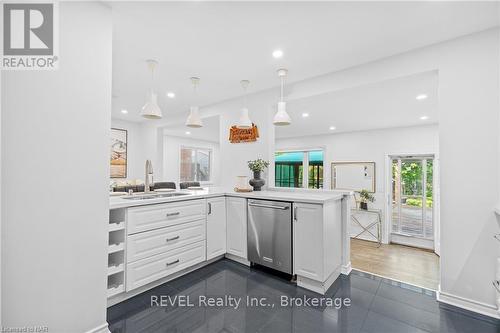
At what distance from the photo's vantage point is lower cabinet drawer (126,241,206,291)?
1.94 metres

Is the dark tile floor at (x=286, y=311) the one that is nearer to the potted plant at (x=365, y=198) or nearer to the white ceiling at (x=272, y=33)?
the white ceiling at (x=272, y=33)

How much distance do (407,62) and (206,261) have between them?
316 cm

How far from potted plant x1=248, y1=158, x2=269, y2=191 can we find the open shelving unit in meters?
1.72

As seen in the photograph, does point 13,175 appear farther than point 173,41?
No

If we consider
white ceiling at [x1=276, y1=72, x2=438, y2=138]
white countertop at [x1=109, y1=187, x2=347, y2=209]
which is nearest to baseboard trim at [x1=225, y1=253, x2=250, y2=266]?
white countertop at [x1=109, y1=187, x2=347, y2=209]

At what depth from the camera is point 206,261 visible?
2709 millimetres

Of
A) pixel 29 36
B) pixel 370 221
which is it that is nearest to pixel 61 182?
pixel 29 36

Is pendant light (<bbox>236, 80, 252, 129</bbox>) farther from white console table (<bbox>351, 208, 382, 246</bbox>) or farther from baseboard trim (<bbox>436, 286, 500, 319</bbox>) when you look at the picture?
white console table (<bbox>351, 208, 382, 246</bbox>)

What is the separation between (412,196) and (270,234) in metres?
4.41

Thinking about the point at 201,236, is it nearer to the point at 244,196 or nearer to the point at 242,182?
the point at 244,196

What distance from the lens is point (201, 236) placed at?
101 inches

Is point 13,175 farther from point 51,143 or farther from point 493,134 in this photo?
point 493,134

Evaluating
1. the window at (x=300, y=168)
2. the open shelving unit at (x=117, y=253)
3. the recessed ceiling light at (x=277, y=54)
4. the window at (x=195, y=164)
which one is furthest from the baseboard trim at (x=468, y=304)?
the window at (x=195, y=164)

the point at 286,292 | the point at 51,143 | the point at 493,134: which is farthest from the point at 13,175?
the point at 493,134
